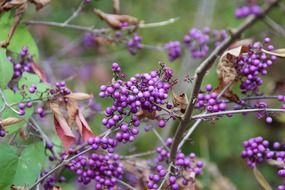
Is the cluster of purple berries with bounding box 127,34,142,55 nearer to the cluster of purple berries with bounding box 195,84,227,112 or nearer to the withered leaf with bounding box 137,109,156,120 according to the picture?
the cluster of purple berries with bounding box 195,84,227,112

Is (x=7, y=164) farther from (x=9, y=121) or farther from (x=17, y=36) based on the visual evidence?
(x=17, y=36)

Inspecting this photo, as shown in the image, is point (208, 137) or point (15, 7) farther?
point (208, 137)

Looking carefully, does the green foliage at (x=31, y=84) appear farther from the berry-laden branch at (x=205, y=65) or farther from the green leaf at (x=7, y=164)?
the berry-laden branch at (x=205, y=65)

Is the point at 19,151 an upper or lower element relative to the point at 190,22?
upper

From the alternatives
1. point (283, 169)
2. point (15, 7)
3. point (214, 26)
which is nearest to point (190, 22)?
point (214, 26)

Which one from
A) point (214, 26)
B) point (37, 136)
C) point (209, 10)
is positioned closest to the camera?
point (37, 136)

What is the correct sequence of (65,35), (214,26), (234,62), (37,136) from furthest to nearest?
(65,35), (214,26), (37,136), (234,62)

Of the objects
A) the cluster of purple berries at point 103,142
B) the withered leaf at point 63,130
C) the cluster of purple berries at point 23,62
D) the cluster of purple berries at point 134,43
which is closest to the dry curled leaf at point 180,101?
the cluster of purple berries at point 103,142

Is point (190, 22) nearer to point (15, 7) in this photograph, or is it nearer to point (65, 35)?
point (65, 35)

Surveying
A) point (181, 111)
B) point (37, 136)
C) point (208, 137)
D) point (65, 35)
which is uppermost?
point (181, 111)
